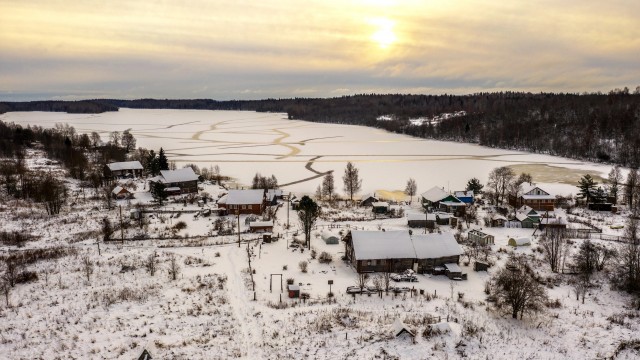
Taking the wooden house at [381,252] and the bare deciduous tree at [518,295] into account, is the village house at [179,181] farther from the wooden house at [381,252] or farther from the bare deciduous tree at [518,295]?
the bare deciduous tree at [518,295]

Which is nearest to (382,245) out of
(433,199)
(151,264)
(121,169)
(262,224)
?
(262,224)

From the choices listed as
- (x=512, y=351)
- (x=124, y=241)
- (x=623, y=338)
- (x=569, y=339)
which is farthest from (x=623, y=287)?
(x=124, y=241)

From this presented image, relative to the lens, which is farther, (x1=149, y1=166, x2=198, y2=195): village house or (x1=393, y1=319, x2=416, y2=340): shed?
(x1=149, y1=166, x2=198, y2=195): village house

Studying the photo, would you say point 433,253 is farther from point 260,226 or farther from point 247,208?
point 247,208

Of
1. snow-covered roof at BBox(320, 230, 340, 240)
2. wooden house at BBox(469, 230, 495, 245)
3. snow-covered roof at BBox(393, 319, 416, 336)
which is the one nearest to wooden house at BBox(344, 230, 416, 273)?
snow-covered roof at BBox(320, 230, 340, 240)

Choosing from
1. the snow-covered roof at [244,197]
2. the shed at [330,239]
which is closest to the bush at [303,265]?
the shed at [330,239]

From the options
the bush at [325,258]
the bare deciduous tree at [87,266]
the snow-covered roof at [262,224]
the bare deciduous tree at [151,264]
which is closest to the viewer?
the bare deciduous tree at [87,266]

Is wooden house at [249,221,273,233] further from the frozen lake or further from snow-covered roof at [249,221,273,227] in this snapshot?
the frozen lake
